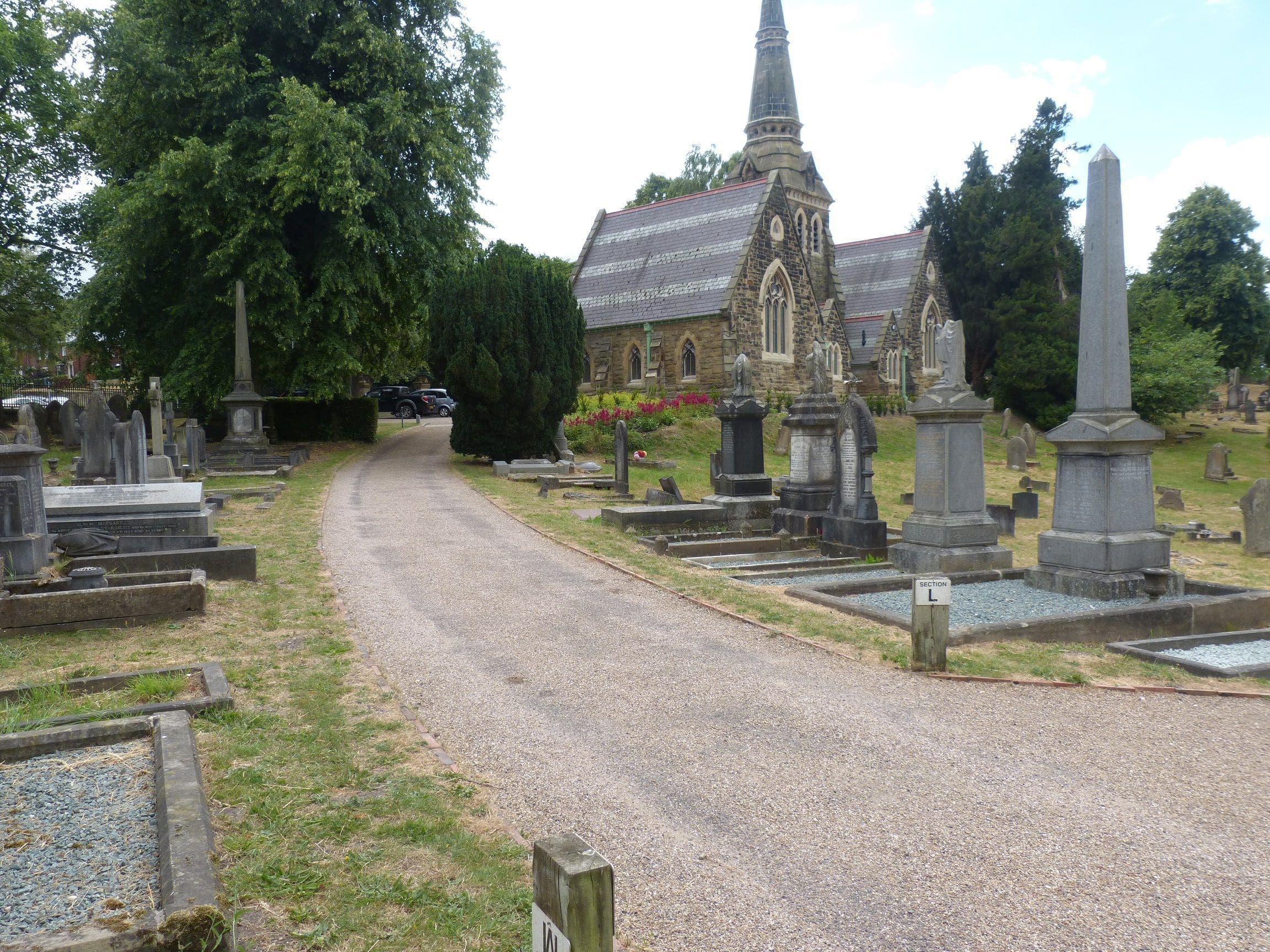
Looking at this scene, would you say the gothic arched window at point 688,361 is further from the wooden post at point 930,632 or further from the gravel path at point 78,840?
the gravel path at point 78,840

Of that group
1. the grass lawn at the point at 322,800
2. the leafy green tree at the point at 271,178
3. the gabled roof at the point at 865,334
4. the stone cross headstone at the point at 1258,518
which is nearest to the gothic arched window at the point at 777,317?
the gabled roof at the point at 865,334

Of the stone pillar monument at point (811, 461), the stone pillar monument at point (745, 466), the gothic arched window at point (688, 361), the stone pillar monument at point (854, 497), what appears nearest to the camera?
the stone pillar monument at point (854, 497)

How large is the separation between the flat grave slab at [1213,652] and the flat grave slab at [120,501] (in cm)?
991

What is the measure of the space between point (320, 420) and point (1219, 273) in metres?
48.6

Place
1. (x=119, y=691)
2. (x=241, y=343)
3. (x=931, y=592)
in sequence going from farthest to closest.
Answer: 1. (x=241, y=343)
2. (x=931, y=592)
3. (x=119, y=691)

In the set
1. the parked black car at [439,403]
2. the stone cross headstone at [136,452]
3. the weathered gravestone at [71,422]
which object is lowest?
the stone cross headstone at [136,452]

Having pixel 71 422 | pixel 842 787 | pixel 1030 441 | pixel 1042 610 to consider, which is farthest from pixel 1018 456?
pixel 71 422

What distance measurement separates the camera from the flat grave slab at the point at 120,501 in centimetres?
1009

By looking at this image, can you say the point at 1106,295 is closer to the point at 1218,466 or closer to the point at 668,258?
the point at 1218,466

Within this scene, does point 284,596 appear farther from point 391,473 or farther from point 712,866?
point 391,473

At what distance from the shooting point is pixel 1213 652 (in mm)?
7781

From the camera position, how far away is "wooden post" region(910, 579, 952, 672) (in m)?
6.79

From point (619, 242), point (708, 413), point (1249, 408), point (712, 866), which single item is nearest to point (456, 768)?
point (712, 866)

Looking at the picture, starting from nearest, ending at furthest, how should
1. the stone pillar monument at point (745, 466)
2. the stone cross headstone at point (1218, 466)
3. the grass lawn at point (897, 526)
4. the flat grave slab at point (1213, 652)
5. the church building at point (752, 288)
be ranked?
the flat grave slab at point (1213, 652)
the grass lawn at point (897, 526)
the stone pillar monument at point (745, 466)
the stone cross headstone at point (1218, 466)
the church building at point (752, 288)
